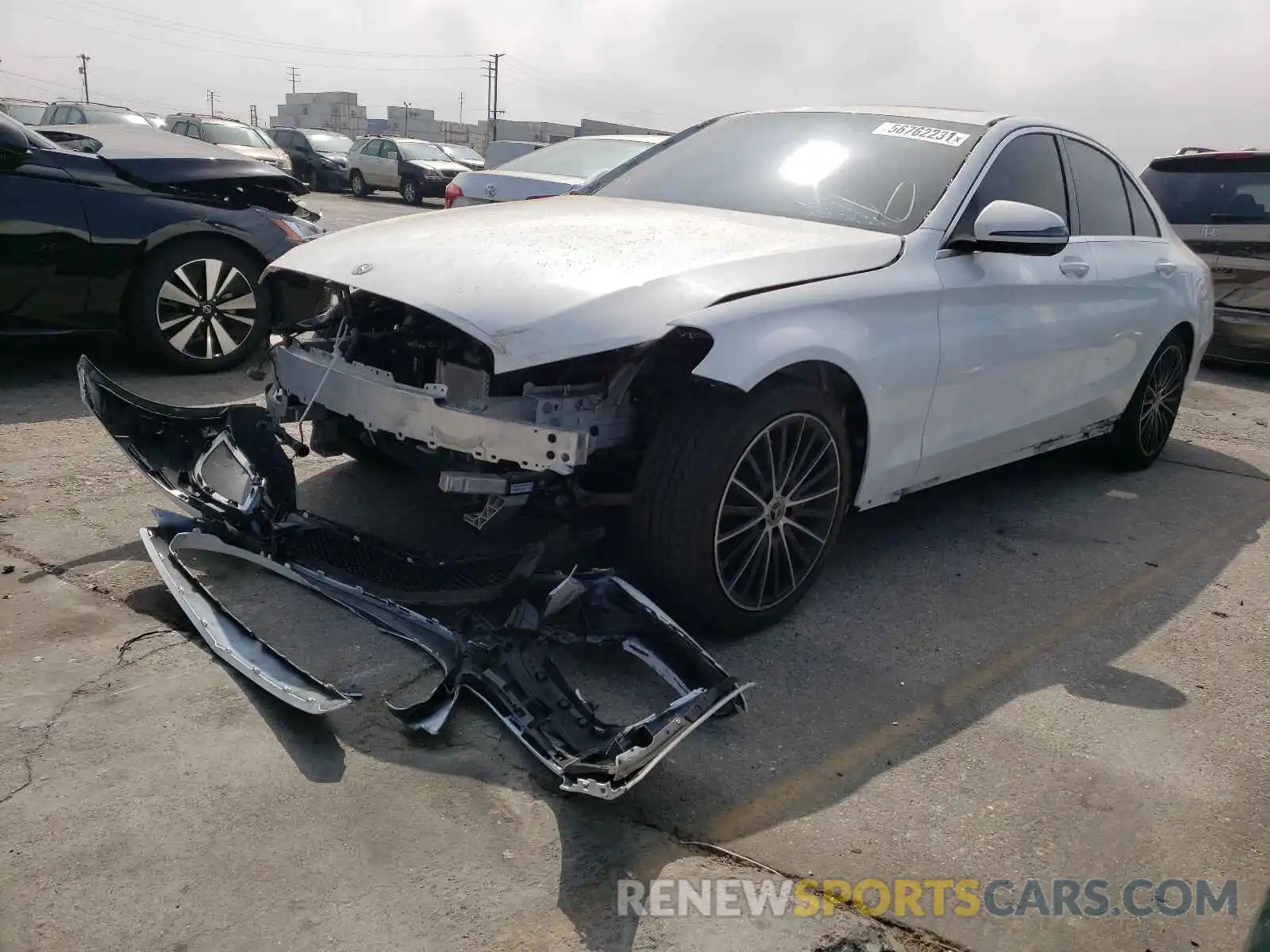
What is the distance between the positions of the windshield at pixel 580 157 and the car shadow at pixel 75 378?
3793mm

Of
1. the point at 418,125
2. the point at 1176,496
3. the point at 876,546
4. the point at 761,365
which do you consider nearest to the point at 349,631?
the point at 761,365

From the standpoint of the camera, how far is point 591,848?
2.41 m

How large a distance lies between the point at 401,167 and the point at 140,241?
21750 mm

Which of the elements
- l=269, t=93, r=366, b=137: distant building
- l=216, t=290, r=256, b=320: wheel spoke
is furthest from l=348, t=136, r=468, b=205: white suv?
l=269, t=93, r=366, b=137: distant building

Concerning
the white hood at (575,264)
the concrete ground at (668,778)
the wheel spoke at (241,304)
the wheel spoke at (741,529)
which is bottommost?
the concrete ground at (668,778)

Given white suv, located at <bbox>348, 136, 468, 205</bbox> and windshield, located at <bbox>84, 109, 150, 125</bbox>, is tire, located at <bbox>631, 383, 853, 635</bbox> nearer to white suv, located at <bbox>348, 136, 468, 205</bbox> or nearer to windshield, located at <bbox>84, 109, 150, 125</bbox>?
windshield, located at <bbox>84, 109, 150, 125</bbox>

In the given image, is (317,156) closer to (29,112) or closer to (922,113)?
(29,112)

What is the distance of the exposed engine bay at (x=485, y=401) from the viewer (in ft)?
10.1

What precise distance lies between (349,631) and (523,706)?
82 cm

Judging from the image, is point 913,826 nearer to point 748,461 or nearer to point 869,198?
point 748,461

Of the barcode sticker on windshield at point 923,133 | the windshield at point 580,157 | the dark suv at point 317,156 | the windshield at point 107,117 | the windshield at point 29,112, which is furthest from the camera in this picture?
the dark suv at point 317,156

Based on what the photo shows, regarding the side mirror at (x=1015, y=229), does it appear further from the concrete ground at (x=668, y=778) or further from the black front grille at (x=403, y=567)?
the black front grille at (x=403, y=567)

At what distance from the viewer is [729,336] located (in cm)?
301

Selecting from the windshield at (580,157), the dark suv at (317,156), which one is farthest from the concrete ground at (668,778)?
the dark suv at (317,156)
